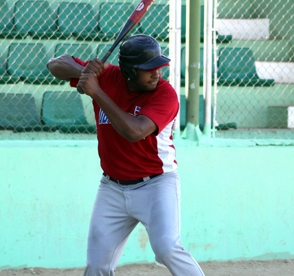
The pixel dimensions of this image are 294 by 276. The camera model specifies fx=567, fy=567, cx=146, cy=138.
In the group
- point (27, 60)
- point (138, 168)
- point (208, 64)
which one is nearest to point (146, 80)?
point (138, 168)

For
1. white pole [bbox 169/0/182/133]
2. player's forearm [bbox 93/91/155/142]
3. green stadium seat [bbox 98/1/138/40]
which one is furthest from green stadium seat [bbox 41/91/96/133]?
player's forearm [bbox 93/91/155/142]

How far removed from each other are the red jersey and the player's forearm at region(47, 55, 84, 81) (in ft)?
0.65

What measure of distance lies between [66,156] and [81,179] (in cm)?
23

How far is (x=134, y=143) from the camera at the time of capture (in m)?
3.29

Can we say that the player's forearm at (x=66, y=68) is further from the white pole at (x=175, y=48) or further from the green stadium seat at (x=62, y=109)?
the green stadium seat at (x=62, y=109)

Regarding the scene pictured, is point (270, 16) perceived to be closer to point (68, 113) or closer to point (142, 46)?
point (68, 113)

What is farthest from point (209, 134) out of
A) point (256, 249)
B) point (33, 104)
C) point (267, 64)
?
point (267, 64)

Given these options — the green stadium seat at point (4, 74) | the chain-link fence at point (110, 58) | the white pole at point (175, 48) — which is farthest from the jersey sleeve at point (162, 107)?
the green stadium seat at point (4, 74)

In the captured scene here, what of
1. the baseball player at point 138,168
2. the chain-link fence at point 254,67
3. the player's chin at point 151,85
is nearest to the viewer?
the baseball player at point 138,168

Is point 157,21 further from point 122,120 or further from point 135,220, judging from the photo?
point 122,120

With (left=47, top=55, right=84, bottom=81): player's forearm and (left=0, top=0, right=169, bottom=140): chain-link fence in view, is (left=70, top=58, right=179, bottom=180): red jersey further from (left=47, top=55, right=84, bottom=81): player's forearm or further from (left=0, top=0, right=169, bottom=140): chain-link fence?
(left=0, top=0, right=169, bottom=140): chain-link fence

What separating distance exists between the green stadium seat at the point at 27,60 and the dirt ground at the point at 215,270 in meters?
2.80

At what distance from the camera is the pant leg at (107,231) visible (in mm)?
3209

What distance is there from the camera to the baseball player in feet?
10.1
